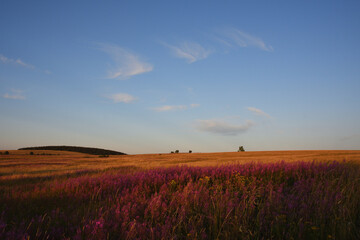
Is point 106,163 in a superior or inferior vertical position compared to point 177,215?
superior

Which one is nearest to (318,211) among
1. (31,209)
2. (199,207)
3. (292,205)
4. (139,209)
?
(292,205)

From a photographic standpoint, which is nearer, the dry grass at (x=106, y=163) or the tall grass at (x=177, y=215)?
the tall grass at (x=177, y=215)

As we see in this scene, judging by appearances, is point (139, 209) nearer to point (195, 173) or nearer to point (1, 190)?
point (195, 173)

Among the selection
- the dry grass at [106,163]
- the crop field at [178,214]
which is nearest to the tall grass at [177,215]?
the crop field at [178,214]

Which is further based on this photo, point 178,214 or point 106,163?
point 106,163

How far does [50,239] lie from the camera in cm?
280

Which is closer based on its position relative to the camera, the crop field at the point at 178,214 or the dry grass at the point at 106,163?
the crop field at the point at 178,214

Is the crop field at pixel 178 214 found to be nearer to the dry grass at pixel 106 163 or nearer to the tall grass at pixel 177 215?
the tall grass at pixel 177 215

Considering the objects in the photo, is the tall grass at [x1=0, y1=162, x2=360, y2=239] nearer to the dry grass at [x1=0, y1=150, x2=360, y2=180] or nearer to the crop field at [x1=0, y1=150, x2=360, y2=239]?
the crop field at [x1=0, y1=150, x2=360, y2=239]

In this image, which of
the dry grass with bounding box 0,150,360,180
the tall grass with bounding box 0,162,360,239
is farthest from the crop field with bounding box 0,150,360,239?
the dry grass with bounding box 0,150,360,180

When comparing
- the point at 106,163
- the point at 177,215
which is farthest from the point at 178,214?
the point at 106,163

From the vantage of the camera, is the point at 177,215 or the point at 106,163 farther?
the point at 106,163

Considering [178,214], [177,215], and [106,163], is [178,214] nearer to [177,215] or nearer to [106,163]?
[177,215]

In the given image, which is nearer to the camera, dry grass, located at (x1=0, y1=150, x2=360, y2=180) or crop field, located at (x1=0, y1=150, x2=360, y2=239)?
crop field, located at (x1=0, y1=150, x2=360, y2=239)
